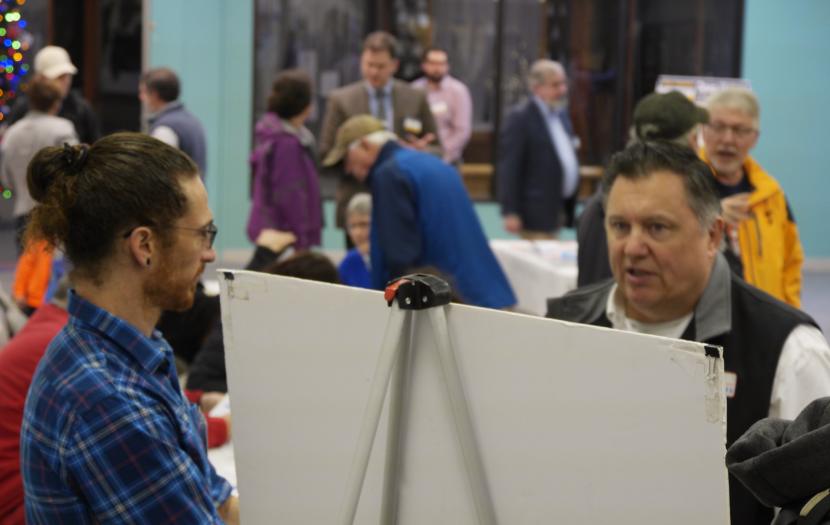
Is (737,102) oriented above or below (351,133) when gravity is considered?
above

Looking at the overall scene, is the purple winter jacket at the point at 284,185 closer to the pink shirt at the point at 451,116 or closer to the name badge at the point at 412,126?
the name badge at the point at 412,126

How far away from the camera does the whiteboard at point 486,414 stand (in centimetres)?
144

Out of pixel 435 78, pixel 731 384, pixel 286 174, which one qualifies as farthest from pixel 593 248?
pixel 435 78

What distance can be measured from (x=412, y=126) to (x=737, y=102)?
3.58 meters

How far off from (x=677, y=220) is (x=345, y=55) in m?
9.15

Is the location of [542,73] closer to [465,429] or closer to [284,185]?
[284,185]

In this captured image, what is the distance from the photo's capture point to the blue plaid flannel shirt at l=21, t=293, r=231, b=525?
186 cm

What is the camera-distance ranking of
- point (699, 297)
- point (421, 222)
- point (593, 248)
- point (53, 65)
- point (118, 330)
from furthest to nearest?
point (53, 65)
point (421, 222)
point (593, 248)
point (699, 297)
point (118, 330)

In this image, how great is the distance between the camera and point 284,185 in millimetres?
7332

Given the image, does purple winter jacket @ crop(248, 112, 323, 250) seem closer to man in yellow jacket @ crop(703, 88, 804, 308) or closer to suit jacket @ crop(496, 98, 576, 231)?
suit jacket @ crop(496, 98, 576, 231)

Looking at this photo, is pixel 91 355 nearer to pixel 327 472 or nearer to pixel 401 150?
pixel 327 472

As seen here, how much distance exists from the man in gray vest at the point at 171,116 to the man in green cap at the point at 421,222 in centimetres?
224

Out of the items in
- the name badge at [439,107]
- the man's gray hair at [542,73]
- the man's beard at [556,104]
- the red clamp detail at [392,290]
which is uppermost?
the man's gray hair at [542,73]

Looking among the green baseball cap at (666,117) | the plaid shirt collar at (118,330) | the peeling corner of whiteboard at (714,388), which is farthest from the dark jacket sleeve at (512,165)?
the peeling corner of whiteboard at (714,388)
